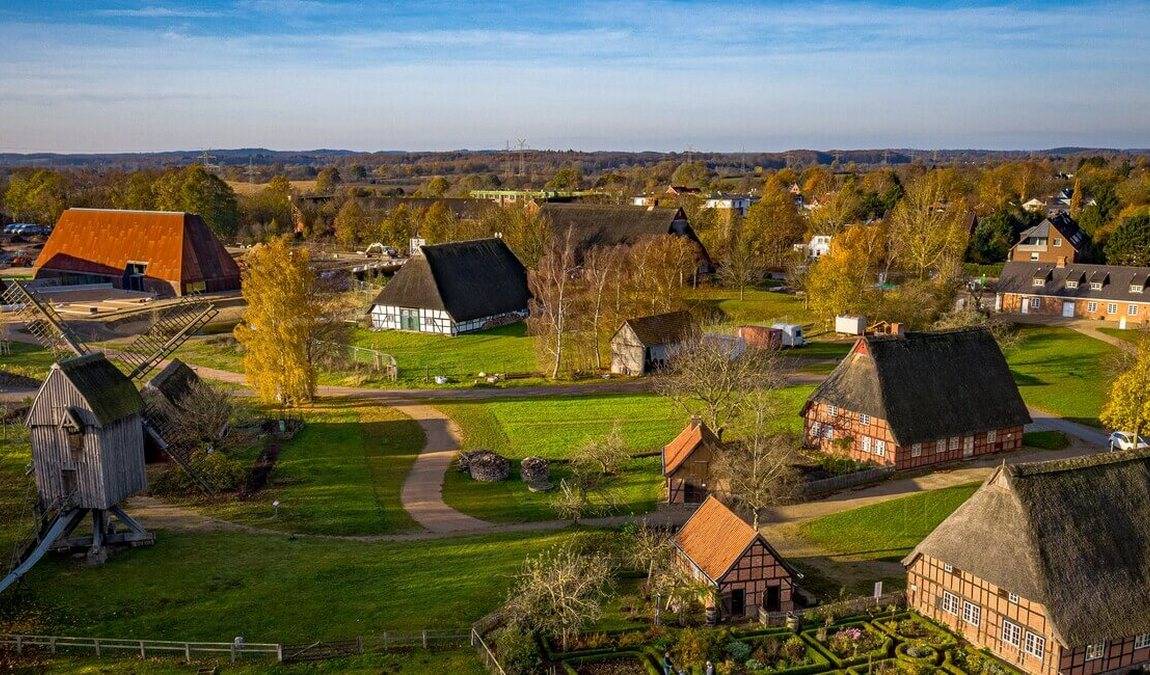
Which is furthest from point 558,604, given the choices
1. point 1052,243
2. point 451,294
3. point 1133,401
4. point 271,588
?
point 1052,243

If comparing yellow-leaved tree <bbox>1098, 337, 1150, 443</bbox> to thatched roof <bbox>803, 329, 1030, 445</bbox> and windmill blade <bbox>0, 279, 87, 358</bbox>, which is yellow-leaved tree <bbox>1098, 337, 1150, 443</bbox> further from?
windmill blade <bbox>0, 279, 87, 358</bbox>

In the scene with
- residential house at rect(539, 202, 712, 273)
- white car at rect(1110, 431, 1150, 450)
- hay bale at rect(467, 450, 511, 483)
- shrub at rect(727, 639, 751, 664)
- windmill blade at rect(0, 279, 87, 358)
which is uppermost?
residential house at rect(539, 202, 712, 273)

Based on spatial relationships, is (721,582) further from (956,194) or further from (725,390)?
(956,194)

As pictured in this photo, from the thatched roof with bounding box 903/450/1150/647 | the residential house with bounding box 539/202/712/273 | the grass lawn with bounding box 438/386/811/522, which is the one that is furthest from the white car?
the residential house with bounding box 539/202/712/273

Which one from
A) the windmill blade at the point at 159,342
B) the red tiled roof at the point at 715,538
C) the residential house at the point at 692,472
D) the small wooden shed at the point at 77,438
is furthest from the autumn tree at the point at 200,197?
the red tiled roof at the point at 715,538

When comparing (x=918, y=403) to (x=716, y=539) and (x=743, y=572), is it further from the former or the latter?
(x=743, y=572)

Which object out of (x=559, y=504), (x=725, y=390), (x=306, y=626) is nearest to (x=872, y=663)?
(x=559, y=504)

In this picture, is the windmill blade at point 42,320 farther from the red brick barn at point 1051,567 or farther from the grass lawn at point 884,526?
the red brick barn at point 1051,567
